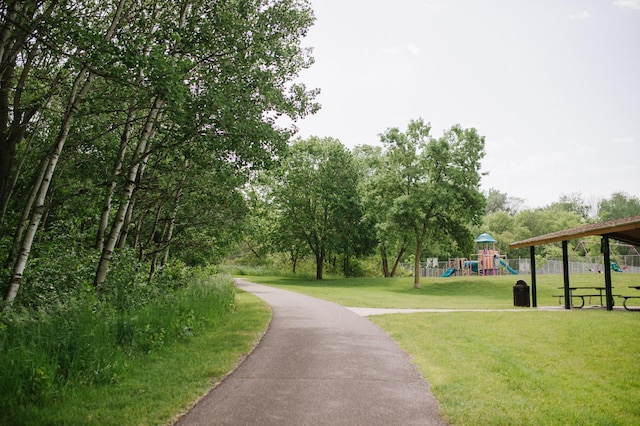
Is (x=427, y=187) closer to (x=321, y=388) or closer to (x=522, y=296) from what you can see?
(x=522, y=296)

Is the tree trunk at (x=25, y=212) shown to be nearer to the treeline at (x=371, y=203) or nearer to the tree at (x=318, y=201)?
the treeline at (x=371, y=203)

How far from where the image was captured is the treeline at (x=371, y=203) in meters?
32.9

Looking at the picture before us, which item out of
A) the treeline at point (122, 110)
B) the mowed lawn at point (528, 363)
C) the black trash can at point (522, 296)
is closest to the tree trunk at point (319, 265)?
Result: the black trash can at point (522, 296)

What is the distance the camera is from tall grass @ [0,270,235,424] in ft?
17.4

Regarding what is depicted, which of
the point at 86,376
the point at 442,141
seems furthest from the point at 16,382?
the point at 442,141

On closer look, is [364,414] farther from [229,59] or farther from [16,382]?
[229,59]

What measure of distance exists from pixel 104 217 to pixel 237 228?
172 inches

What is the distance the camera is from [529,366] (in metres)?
7.60

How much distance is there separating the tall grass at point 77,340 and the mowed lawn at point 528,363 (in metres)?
4.85

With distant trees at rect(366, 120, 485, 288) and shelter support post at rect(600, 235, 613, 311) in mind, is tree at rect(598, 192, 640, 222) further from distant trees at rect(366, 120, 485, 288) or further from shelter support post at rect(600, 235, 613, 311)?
shelter support post at rect(600, 235, 613, 311)

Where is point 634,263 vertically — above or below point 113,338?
above

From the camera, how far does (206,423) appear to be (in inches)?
191

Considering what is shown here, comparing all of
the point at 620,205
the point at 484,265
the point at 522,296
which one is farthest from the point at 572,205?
the point at 522,296

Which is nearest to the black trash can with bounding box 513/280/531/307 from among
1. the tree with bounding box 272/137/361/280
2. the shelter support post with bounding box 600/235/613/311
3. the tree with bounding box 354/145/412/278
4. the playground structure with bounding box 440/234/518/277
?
the shelter support post with bounding box 600/235/613/311
